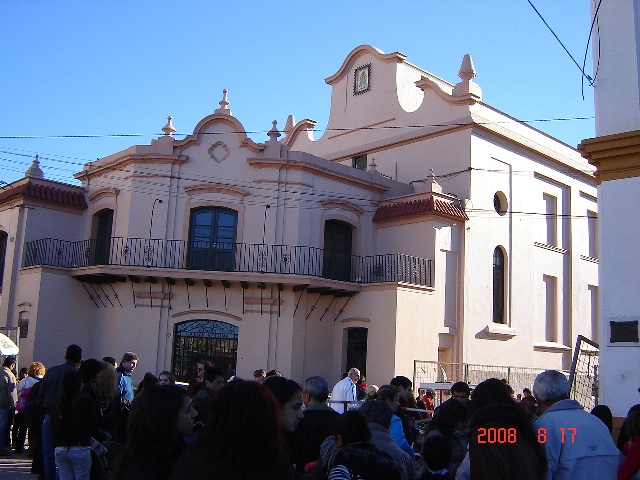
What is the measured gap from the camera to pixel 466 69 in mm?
23938

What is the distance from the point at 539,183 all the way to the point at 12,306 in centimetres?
1772

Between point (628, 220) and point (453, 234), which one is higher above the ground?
point (453, 234)

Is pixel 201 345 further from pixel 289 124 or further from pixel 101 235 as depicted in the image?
pixel 289 124

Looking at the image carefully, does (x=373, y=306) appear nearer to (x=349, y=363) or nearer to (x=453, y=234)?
(x=349, y=363)

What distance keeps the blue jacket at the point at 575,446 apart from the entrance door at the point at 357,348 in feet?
55.5

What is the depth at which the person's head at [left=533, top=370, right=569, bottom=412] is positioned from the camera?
5.16 m

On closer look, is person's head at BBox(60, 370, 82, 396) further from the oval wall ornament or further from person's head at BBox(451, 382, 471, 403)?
the oval wall ornament

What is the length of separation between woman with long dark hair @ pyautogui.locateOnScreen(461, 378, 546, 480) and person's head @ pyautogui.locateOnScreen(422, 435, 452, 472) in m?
0.94

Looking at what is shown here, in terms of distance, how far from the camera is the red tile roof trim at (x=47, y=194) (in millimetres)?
22186

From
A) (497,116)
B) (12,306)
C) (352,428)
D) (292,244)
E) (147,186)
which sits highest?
(497,116)

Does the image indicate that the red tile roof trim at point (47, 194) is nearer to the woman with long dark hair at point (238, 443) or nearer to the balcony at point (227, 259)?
the balcony at point (227, 259)

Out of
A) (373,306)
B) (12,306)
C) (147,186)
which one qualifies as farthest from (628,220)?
(12,306)

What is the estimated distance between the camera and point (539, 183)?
25.9 metres
